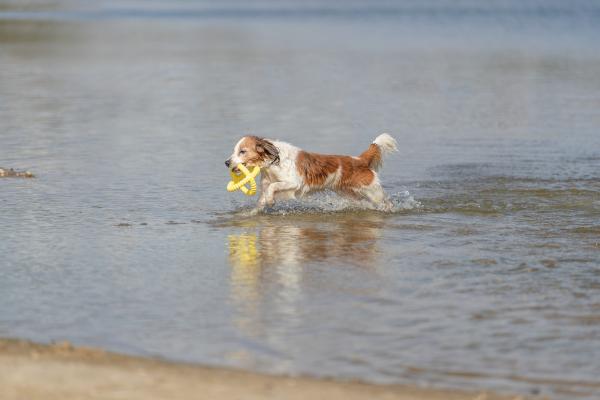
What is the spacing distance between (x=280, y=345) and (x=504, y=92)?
55.0 feet

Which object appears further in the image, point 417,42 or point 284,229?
point 417,42

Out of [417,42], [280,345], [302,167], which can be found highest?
[417,42]

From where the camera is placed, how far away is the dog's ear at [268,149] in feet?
35.5

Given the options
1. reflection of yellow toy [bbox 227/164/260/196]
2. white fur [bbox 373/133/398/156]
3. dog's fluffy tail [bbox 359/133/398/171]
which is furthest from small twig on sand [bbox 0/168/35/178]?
white fur [bbox 373/133/398/156]

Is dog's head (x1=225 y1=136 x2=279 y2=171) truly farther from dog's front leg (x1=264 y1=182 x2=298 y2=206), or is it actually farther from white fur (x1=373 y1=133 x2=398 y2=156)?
white fur (x1=373 y1=133 x2=398 y2=156)

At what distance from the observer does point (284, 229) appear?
Result: 34.5 feet

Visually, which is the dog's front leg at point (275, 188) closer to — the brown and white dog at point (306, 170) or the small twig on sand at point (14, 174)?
the brown and white dog at point (306, 170)

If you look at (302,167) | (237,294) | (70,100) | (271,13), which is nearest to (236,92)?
(70,100)

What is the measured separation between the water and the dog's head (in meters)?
0.58

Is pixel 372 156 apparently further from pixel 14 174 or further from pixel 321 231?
pixel 14 174

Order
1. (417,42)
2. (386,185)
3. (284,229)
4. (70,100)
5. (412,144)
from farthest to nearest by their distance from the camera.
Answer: (417,42)
(70,100)
(412,144)
(386,185)
(284,229)

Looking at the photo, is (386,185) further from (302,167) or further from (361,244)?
(361,244)

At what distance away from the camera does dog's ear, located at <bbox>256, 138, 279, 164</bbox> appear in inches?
426

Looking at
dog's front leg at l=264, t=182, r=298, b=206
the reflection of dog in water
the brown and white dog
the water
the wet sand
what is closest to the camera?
the wet sand
